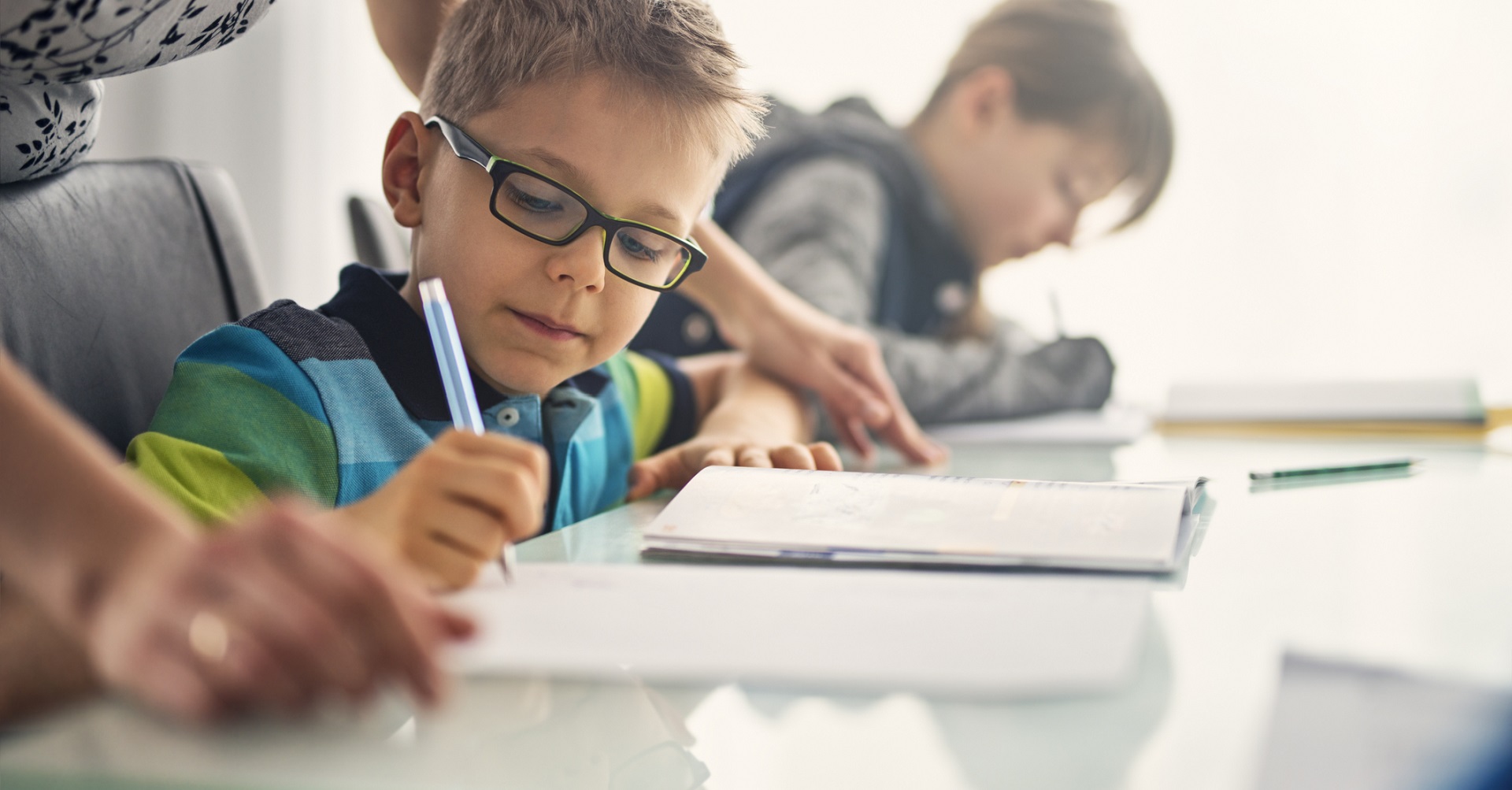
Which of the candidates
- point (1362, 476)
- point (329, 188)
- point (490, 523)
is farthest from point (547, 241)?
point (329, 188)

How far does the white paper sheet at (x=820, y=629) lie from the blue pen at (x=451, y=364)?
0.20 ft

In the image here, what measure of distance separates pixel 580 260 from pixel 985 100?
1.25 meters

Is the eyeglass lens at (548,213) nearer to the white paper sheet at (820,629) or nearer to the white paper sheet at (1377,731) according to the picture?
the white paper sheet at (820,629)

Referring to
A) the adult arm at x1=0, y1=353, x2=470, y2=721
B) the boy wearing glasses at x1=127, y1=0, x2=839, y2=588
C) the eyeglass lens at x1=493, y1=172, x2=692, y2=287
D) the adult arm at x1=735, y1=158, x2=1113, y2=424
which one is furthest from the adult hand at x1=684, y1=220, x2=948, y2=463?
the adult arm at x1=0, y1=353, x2=470, y2=721

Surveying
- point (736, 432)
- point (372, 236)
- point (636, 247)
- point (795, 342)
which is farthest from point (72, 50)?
point (372, 236)

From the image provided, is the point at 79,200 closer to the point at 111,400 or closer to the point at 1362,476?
the point at 111,400

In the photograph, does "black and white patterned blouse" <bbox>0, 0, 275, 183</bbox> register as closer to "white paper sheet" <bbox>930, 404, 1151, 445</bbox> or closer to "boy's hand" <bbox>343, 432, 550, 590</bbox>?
"boy's hand" <bbox>343, 432, 550, 590</bbox>

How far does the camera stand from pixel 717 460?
2.28 ft

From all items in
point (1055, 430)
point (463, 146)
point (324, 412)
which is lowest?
point (1055, 430)

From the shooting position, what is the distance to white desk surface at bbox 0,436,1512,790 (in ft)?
0.81

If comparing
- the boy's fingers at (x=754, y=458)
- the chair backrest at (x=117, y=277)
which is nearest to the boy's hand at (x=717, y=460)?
the boy's fingers at (x=754, y=458)

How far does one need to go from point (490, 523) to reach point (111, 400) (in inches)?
16.9

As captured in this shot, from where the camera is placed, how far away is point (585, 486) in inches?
30.2

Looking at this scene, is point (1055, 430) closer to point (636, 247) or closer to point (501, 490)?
point (636, 247)
